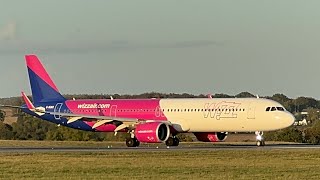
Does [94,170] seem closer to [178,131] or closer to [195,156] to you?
[195,156]

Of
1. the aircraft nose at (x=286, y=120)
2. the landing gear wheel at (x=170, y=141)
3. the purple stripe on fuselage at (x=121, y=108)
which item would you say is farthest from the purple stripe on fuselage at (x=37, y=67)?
the aircraft nose at (x=286, y=120)

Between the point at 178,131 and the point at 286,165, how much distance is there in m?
28.6

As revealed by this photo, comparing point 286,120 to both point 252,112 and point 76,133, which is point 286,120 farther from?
point 76,133

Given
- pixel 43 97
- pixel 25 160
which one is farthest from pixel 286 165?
pixel 43 97

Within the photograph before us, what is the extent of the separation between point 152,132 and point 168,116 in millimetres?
3887

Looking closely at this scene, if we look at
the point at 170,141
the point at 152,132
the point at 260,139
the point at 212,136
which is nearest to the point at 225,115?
the point at 260,139

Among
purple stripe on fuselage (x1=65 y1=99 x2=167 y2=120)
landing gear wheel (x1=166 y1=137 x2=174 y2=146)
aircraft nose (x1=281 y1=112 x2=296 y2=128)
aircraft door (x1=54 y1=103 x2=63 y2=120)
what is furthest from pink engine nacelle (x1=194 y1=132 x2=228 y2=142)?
aircraft door (x1=54 y1=103 x2=63 y2=120)

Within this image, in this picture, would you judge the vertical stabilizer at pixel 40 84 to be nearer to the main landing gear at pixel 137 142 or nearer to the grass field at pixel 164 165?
the main landing gear at pixel 137 142

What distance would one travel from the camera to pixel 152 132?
67.0 m

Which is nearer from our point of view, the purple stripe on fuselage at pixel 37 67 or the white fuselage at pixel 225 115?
the white fuselage at pixel 225 115

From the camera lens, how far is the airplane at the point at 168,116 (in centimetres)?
6719

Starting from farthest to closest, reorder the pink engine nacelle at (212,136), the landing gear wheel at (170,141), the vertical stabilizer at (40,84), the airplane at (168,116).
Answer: the vertical stabilizer at (40,84), the pink engine nacelle at (212,136), the landing gear wheel at (170,141), the airplane at (168,116)

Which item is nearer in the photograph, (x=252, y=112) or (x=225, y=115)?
(x=252, y=112)

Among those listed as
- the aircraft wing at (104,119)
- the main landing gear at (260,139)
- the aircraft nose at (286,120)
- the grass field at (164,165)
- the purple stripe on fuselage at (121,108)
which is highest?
the purple stripe on fuselage at (121,108)
